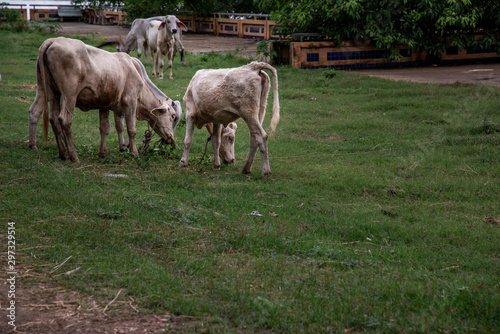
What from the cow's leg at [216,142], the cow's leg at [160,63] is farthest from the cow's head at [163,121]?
the cow's leg at [160,63]

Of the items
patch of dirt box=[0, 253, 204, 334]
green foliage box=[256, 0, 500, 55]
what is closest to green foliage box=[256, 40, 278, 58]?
green foliage box=[256, 0, 500, 55]

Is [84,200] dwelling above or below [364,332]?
above

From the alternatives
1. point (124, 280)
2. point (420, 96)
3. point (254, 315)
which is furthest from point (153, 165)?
point (420, 96)

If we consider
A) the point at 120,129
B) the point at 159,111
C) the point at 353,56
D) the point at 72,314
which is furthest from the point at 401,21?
the point at 72,314

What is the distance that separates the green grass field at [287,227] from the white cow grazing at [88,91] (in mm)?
447

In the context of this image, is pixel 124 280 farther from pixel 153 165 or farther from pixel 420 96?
pixel 420 96

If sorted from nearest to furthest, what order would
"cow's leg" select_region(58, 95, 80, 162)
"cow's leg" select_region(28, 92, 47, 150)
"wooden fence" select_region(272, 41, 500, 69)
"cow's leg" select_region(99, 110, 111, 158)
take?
1. "cow's leg" select_region(58, 95, 80, 162)
2. "cow's leg" select_region(28, 92, 47, 150)
3. "cow's leg" select_region(99, 110, 111, 158)
4. "wooden fence" select_region(272, 41, 500, 69)

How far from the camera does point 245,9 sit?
112ft

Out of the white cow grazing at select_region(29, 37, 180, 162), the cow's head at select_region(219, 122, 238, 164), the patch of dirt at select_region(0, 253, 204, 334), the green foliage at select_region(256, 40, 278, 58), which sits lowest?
the patch of dirt at select_region(0, 253, 204, 334)

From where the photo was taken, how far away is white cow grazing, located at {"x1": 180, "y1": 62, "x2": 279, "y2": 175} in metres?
7.33

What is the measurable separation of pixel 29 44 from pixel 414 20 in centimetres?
1593

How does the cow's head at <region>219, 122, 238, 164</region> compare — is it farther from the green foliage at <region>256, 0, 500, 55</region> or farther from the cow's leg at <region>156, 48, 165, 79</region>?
the green foliage at <region>256, 0, 500, 55</region>

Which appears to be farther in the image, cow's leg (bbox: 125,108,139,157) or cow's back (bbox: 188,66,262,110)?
cow's leg (bbox: 125,108,139,157)

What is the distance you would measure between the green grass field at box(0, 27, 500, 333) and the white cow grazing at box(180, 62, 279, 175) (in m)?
0.54
